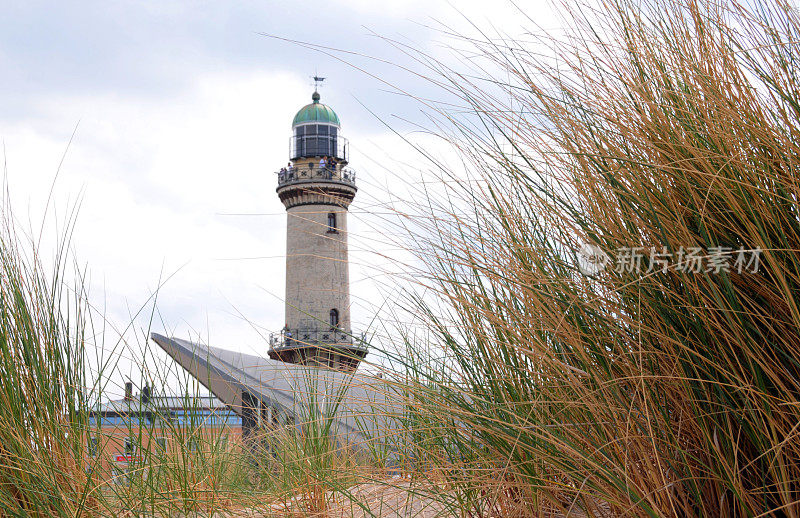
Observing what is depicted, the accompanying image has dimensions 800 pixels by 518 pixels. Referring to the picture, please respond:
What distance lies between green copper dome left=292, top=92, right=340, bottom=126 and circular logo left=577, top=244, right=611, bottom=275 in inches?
737

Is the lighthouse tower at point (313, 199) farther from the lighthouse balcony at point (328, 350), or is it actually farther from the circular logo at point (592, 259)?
the circular logo at point (592, 259)

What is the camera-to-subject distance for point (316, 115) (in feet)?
63.3

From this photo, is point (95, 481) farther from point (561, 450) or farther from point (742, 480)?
point (742, 480)

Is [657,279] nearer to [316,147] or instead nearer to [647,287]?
[647,287]

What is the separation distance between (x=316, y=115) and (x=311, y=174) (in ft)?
6.84

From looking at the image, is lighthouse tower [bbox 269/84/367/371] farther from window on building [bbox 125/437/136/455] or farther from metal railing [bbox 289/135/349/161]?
window on building [bbox 125/437/136/455]

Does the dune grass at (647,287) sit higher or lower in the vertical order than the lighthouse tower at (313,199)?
lower

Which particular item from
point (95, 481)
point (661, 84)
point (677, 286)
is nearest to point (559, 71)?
point (661, 84)

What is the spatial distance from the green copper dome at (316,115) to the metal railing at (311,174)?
4.43 feet

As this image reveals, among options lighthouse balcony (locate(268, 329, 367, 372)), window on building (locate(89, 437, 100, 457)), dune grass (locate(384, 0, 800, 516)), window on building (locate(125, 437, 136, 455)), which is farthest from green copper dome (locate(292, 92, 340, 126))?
dune grass (locate(384, 0, 800, 516))

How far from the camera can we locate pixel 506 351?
3.58 ft

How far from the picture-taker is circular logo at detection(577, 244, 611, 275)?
92cm

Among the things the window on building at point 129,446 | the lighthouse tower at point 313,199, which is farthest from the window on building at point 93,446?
the lighthouse tower at point 313,199

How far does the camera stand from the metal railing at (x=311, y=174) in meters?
18.0
